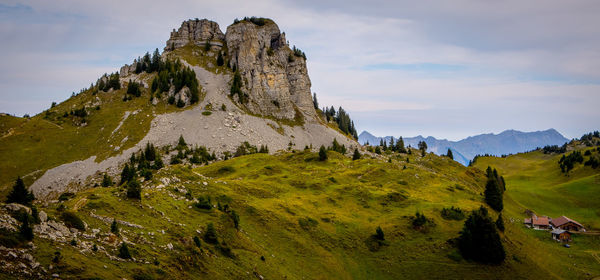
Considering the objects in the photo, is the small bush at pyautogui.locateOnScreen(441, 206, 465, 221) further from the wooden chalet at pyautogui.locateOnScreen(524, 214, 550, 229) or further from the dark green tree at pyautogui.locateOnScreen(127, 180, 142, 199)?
the dark green tree at pyautogui.locateOnScreen(127, 180, 142, 199)

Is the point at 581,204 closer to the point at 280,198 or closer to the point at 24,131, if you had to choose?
the point at 280,198

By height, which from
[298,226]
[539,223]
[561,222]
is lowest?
[539,223]

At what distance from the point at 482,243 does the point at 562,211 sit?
10655cm

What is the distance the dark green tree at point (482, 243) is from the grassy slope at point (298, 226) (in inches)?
78.3

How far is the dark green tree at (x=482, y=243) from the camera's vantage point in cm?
6756

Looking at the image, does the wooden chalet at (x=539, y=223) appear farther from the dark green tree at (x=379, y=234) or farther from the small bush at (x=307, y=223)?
the small bush at (x=307, y=223)

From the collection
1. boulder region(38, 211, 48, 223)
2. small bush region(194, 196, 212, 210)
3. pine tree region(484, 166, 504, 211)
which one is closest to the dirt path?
small bush region(194, 196, 212, 210)

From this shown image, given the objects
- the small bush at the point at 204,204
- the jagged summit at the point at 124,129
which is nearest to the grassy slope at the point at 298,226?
Result: the small bush at the point at 204,204

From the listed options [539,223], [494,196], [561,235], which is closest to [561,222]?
[539,223]

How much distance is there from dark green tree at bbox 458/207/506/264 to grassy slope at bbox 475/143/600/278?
13723 mm

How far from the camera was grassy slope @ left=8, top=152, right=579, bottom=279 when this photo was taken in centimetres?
3834

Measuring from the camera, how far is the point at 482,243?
223 feet

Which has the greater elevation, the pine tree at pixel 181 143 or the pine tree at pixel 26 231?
the pine tree at pixel 181 143

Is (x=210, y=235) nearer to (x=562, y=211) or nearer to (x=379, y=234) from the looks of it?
(x=379, y=234)
